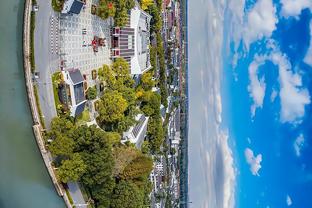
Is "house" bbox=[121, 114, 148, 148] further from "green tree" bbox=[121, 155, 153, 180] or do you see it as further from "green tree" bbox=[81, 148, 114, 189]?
"green tree" bbox=[81, 148, 114, 189]

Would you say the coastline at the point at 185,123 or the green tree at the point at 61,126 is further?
the coastline at the point at 185,123

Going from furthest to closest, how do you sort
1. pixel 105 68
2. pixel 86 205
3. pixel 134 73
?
1. pixel 134 73
2. pixel 105 68
3. pixel 86 205

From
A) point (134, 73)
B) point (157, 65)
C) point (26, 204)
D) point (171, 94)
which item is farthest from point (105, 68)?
point (171, 94)

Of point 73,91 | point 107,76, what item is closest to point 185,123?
point 107,76

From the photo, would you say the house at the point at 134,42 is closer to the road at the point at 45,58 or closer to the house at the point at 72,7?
the house at the point at 72,7

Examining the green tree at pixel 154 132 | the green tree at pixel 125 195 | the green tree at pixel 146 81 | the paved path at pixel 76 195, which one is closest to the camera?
the paved path at pixel 76 195

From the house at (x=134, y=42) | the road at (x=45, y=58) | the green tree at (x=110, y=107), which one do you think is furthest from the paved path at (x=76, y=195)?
the house at (x=134, y=42)

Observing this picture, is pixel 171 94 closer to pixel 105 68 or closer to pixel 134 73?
pixel 134 73
